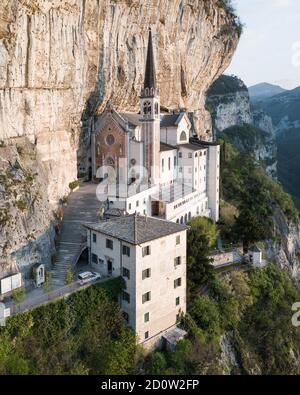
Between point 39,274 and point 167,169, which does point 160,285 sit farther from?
point 167,169

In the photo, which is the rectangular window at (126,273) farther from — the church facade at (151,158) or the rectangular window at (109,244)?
the church facade at (151,158)

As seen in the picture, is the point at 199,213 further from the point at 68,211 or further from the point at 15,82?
the point at 15,82

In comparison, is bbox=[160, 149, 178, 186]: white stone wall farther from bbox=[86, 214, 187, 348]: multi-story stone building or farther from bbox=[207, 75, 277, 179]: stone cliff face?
bbox=[207, 75, 277, 179]: stone cliff face

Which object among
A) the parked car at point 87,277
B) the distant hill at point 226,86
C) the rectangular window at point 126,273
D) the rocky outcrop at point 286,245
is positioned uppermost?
the distant hill at point 226,86

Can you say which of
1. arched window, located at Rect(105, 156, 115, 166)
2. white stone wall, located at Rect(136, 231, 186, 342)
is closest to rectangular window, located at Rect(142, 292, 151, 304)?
white stone wall, located at Rect(136, 231, 186, 342)

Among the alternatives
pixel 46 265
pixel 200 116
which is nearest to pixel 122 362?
pixel 46 265

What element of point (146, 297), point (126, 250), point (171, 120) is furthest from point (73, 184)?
point (146, 297)

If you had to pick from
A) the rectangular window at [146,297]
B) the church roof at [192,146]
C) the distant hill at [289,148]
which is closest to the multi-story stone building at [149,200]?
the rectangular window at [146,297]
